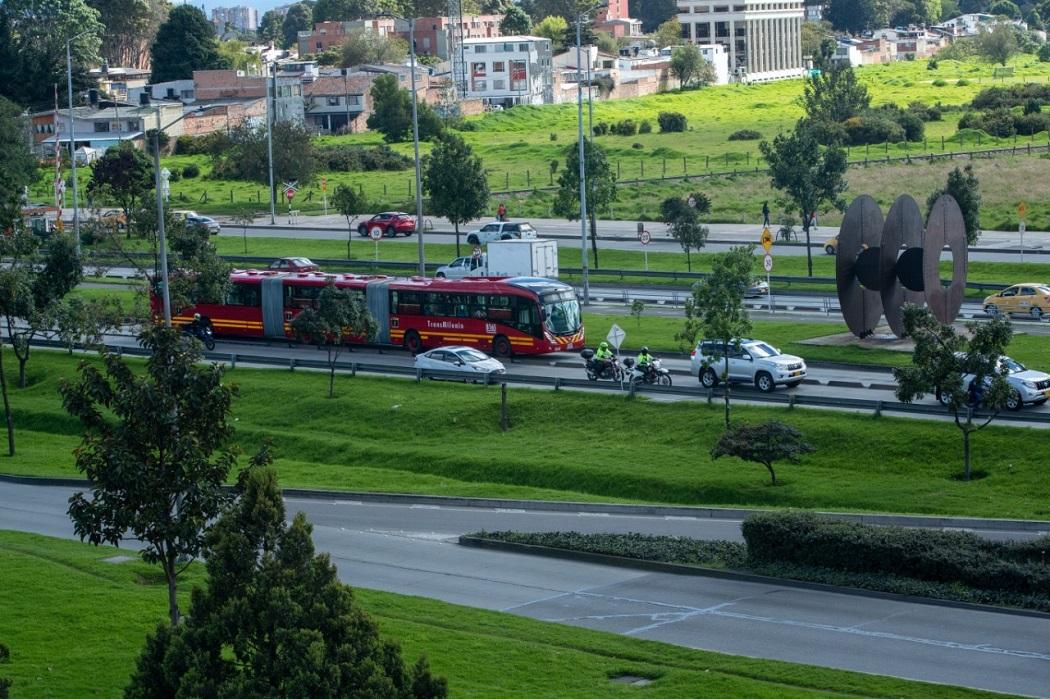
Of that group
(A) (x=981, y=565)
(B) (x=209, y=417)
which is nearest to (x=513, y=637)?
(B) (x=209, y=417)

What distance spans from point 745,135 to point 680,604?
9121cm

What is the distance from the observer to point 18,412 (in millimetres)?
47906

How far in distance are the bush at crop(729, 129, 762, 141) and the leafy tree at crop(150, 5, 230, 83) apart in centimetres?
5458

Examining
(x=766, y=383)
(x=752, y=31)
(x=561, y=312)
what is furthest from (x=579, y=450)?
(x=752, y=31)

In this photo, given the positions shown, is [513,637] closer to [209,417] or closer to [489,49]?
[209,417]

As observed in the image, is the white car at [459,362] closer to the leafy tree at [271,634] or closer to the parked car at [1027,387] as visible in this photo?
the parked car at [1027,387]

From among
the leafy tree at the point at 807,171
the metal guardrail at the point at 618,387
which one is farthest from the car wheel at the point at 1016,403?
the leafy tree at the point at 807,171

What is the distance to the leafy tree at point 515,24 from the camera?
18500 cm

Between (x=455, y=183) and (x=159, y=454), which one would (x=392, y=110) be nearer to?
(x=455, y=183)

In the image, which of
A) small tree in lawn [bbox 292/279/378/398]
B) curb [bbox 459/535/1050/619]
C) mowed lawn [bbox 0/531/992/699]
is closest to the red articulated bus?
small tree in lawn [bbox 292/279/378/398]

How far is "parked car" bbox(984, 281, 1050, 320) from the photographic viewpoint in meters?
50.9

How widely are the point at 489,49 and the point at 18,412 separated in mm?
104308

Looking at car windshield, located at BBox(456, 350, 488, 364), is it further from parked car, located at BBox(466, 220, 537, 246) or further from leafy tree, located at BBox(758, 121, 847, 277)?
parked car, located at BBox(466, 220, 537, 246)

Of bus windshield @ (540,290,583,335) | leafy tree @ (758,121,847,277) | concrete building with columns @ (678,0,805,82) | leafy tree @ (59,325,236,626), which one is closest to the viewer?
leafy tree @ (59,325,236,626)
